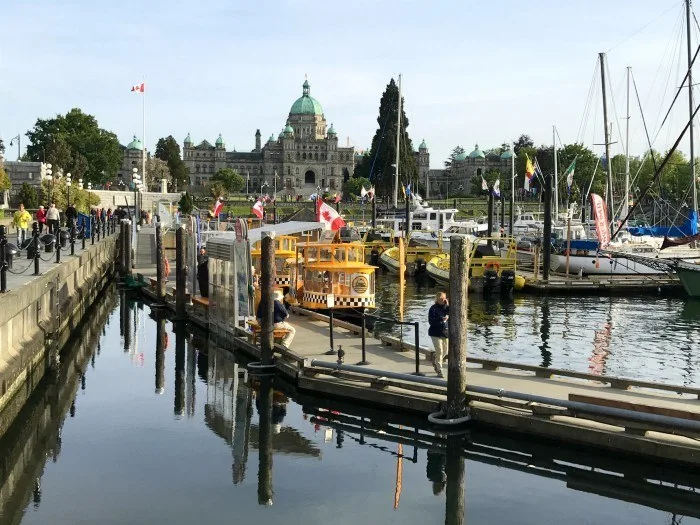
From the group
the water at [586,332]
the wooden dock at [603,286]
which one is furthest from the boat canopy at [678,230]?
the water at [586,332]

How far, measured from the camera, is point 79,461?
15914 mm

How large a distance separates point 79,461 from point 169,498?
281cm

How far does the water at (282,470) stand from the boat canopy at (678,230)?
32981 millimetres

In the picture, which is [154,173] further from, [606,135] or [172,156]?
[606,135]

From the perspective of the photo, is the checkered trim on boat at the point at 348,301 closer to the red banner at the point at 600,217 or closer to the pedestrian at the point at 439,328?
the pedestrian at the point at 439,328

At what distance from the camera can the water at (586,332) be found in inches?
1051

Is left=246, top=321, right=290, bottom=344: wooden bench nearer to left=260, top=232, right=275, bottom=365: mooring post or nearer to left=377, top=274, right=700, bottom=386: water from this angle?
left=260, top=232, right=275, bottom=365: mooring post

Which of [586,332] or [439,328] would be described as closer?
[439,328]

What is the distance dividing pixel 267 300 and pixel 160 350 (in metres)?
8.07

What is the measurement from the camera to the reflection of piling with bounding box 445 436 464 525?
13.7 meters

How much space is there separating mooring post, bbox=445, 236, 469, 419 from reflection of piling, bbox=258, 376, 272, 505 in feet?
11.4

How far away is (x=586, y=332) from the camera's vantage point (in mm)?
33156

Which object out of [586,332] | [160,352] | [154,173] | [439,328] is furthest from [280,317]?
[154,173]

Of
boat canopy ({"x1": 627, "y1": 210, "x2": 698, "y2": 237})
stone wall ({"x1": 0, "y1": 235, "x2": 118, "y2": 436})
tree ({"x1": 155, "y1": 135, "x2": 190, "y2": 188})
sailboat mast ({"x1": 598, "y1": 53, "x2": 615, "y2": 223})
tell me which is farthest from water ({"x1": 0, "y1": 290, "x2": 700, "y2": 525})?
tree ({"x1": 155, "y1": 135, "x2": 190, "y2": 188})
